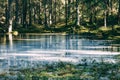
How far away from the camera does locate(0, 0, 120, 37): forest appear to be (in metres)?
71.2

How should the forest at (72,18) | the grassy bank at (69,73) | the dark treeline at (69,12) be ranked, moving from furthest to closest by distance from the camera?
1. the dark treeline at (69,12)
2. the forest at (72,18)
3. the grassy bank at (69,73)

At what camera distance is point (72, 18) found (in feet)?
325

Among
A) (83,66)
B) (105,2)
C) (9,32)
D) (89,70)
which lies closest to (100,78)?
(89,70)

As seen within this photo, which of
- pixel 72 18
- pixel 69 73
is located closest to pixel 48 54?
pixel 69 73

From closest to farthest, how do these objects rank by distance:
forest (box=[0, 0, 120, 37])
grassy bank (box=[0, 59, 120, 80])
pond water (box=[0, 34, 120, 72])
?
grassy bank (box=[0, 59, 120, 80])
pond water (box=[0, 34, 120, 72])
forest (box=[0, 0, 120, 37])

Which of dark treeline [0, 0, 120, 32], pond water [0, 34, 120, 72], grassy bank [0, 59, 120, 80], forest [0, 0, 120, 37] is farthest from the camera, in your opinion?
dark treeline [0, 0, 120, 32]

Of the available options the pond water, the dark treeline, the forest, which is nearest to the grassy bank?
the pond water

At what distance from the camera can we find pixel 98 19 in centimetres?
8706

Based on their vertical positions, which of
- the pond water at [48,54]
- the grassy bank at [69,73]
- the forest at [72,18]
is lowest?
the grassy bank at [69,73]

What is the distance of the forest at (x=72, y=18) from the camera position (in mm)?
71250

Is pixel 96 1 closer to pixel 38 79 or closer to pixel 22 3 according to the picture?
pixel 22 3

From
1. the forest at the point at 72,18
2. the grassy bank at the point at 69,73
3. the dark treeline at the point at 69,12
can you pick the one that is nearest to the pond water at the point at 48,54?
the grassy bank at the point at 69,73

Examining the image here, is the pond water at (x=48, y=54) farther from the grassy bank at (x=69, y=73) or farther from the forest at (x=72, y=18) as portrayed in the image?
the forest at (x=72, y=18)

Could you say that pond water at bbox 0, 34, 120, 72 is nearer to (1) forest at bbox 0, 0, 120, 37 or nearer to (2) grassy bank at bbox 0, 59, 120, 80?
(2) grassy bank at bbox 0, 59, 120, 80
